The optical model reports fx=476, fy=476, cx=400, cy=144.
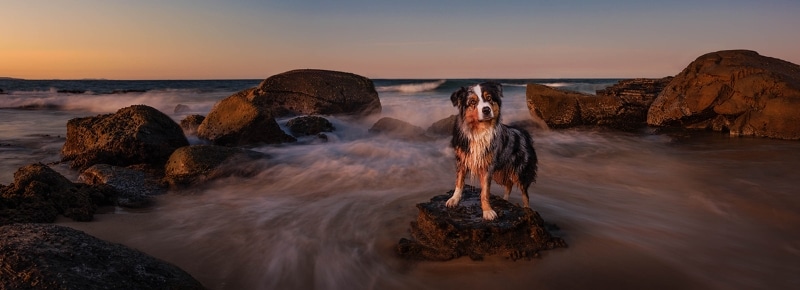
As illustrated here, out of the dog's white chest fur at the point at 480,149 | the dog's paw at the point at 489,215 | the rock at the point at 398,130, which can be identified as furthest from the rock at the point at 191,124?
the dog's paw at the point at 489,215

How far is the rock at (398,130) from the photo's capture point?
46.4 feet

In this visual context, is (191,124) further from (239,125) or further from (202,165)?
(202,165)

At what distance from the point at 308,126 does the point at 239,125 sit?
8.77ft

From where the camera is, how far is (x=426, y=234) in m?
5.05

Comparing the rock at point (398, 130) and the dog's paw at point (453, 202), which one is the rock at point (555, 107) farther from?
the dog's paw at point (453, 202)

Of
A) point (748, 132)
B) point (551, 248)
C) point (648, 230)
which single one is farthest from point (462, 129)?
point (748, 132)

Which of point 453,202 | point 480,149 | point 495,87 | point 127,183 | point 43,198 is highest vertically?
point 495,87

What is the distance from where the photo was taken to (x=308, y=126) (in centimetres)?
1379

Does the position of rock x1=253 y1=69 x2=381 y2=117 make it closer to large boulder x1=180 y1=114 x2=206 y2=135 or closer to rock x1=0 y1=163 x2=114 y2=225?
large boulder x1=180 y1=114 x2=206 y2=135

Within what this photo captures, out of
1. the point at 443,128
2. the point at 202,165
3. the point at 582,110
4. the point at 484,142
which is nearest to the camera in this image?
the point at 484,142

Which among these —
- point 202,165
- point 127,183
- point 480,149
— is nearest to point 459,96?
point 480,149

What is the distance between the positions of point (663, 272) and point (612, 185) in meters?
4.32

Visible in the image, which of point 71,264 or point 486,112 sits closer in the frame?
point 71,264

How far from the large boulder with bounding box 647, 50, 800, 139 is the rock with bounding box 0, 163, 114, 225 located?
50.1 feet
